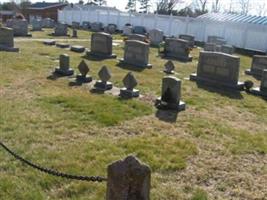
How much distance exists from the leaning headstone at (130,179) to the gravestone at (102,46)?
1518cm

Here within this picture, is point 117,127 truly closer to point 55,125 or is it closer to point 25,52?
point 55,125

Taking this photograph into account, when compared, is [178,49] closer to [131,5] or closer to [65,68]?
[65,68]

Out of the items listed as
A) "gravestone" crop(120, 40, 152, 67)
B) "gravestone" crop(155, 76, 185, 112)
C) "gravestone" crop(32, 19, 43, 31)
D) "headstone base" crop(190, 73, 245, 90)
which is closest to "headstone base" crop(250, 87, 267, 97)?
"headstone base" crop(190, 73, 245, 90)

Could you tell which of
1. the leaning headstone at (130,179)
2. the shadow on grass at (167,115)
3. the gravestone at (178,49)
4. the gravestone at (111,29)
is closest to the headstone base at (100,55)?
the gravestone at (178,49)

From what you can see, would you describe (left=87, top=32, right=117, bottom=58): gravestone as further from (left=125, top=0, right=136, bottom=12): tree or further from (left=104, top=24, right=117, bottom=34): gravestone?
(left=125, top=0, right=136, bottom=12): tree

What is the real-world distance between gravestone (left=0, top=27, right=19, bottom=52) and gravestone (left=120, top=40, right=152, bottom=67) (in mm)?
5408

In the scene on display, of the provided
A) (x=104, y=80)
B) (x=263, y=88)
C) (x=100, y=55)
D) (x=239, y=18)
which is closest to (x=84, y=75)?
(x=104, y=80)

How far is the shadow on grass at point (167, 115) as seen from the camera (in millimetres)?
8289

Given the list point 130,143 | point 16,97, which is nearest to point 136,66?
point 16,97

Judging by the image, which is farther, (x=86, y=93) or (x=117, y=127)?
(x=86, y=93)

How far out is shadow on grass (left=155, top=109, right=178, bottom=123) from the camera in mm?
8289

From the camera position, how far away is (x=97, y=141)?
6578 millimetres

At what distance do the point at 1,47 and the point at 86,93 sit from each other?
8.92 m

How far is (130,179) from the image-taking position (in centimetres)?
268
